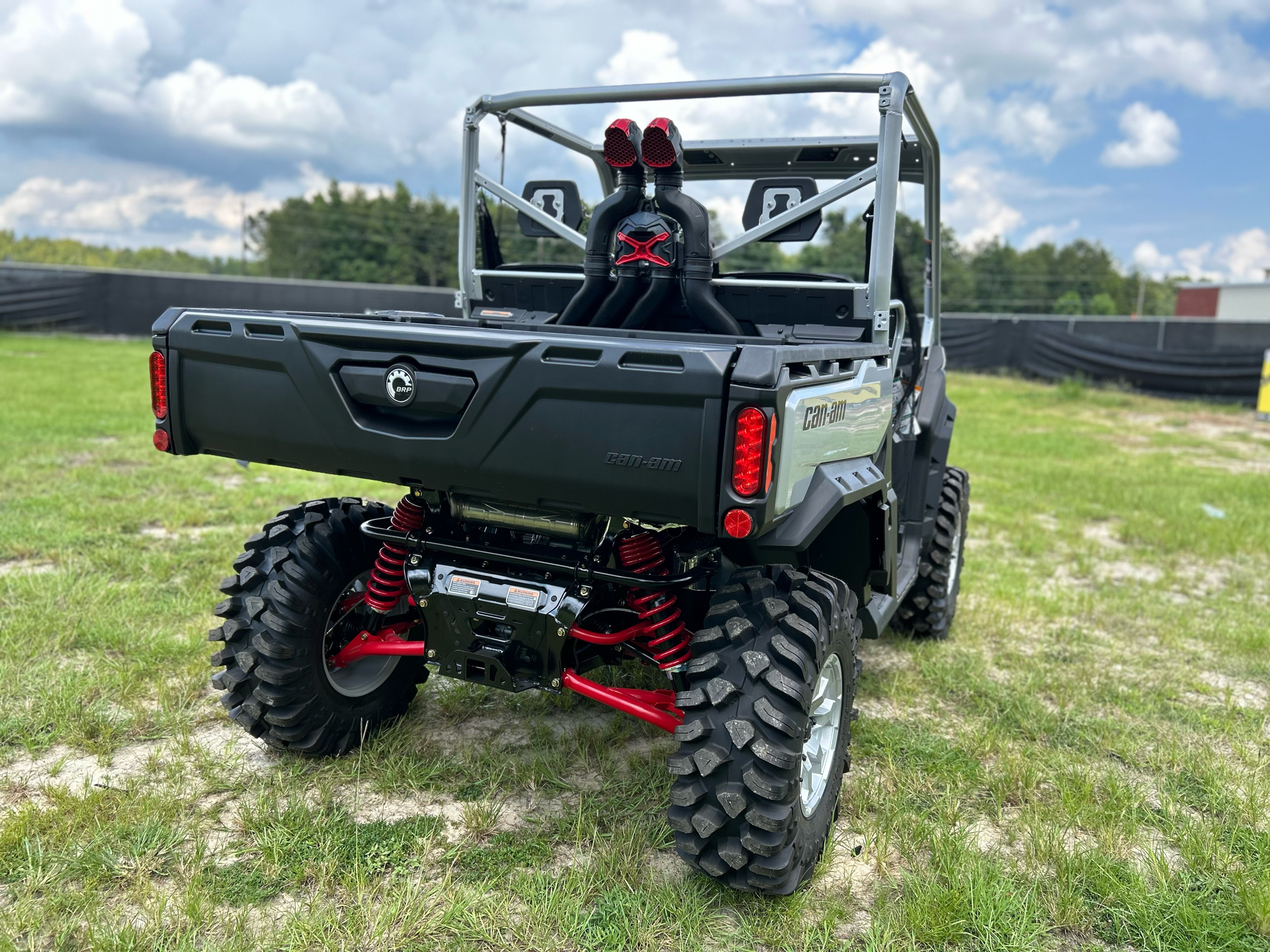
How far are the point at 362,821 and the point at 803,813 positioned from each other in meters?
1.31

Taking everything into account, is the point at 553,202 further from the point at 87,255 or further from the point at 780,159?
the point at 87,255

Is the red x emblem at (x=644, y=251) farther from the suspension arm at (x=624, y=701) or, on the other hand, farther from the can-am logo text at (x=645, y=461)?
the suspension arm at (x=624, y=701)

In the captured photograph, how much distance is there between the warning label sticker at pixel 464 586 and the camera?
2783 mm

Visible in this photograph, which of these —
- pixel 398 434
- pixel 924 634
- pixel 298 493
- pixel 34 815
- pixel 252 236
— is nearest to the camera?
pixel 398 434

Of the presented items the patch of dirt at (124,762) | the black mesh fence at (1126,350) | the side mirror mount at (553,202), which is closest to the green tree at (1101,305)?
the black mesh fence at (1126,350)

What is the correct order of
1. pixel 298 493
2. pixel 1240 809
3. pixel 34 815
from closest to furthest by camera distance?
pixel 34 815 → pixel 1240 809 → pixel 298 493

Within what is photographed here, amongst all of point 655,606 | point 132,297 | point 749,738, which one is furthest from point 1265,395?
point 132,297

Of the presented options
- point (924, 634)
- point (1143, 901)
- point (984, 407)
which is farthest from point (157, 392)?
point (984, 407)

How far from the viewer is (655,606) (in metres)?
2.78

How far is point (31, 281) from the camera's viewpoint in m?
20.5

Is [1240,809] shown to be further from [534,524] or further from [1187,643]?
[534,524]

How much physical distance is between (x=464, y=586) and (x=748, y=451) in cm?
104

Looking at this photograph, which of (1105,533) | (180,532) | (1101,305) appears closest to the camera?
(180,532)

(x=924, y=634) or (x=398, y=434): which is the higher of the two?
(x=398, y=434)
